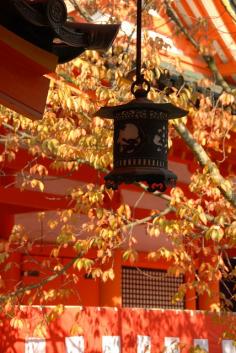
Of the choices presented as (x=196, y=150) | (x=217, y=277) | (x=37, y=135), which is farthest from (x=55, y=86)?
(x=217, y=277)

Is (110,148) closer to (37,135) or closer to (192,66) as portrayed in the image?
(37,135)

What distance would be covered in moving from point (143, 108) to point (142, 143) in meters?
0.19

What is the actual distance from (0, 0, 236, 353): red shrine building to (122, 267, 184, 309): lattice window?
0.06ft

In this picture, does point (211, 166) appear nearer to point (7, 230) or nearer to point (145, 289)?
point (7, 230)

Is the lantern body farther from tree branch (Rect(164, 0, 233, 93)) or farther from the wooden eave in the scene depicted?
tree branch (Rect(164, 0, 233, 93))

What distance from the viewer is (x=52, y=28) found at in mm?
3072

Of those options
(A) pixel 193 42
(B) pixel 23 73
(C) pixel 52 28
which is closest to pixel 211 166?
(A) pixel 193 42

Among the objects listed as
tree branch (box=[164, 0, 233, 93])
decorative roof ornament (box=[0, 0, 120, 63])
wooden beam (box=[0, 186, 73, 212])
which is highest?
tree branch (box=[164, 0, 233, 93])

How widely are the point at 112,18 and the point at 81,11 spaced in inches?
13.2

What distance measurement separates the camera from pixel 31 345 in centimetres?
605

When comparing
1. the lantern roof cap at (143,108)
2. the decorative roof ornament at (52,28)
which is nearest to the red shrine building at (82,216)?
the decorative roof ornament at (52,28)

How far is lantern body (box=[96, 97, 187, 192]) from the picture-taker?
3736 millimetres

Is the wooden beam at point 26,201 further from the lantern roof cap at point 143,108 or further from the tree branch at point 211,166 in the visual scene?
the lantern roof cap at point 143,108

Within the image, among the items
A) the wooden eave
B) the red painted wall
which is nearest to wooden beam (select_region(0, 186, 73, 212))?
the red painted wall
